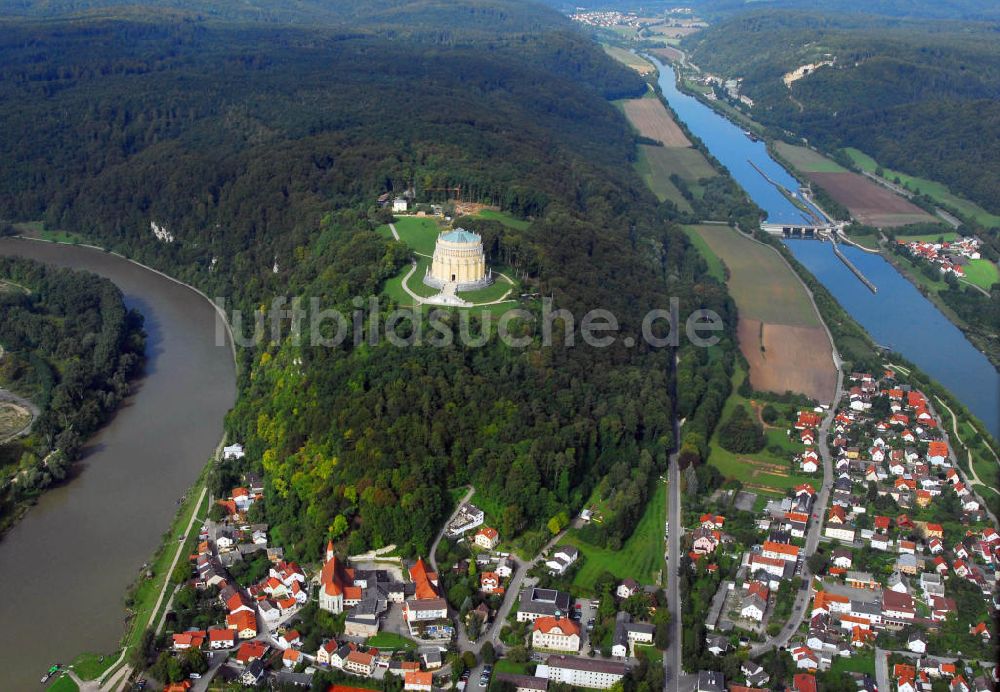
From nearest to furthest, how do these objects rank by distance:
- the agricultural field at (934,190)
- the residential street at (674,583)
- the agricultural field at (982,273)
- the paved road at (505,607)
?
the residential street at (674,583)
the paved road at (505,607)
the agricultural field at (982,273)
the agricultural field at (934,190)

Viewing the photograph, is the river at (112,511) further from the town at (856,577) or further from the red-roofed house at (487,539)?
the town at (856,577)

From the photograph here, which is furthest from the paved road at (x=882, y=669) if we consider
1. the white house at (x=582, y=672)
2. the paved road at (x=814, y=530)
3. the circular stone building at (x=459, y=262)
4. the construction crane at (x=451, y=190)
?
the construction crane at (x=451, y=190)

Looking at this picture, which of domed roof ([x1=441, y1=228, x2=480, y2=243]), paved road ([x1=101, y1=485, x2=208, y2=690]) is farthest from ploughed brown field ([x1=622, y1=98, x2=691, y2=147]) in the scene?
paved road ([x1=101, y1=485, x2=208, y2=690])

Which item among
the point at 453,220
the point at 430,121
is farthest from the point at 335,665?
the point at 430,121

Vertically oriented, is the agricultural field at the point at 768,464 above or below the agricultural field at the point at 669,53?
above

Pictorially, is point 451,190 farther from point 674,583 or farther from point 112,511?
point 674,583

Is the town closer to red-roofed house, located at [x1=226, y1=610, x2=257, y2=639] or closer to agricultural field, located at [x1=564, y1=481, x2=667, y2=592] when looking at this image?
agricultural field, located at [x1=564, y1=481, x2=667, y2=592]

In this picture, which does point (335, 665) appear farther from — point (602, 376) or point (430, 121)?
point (430, 121)
